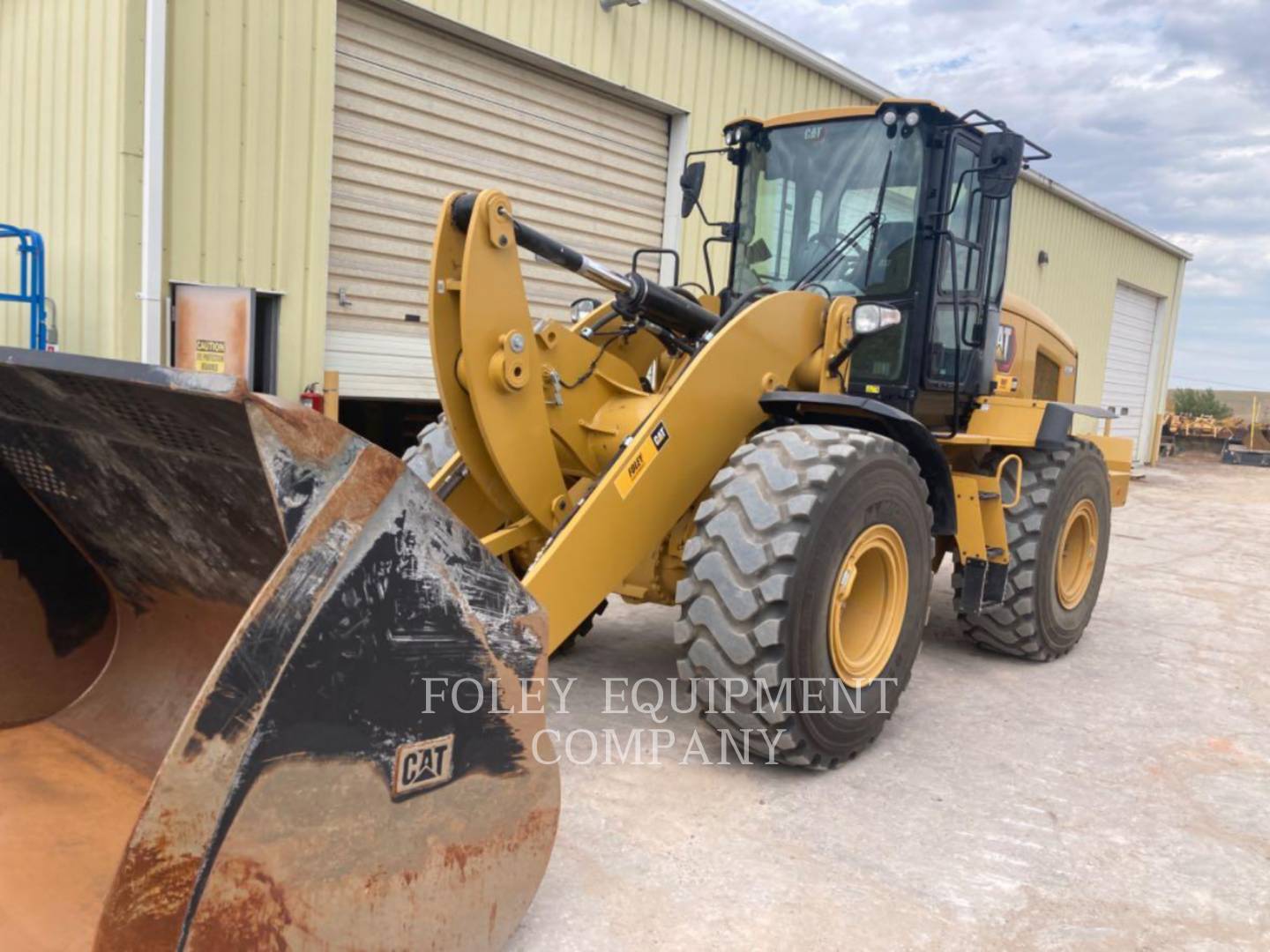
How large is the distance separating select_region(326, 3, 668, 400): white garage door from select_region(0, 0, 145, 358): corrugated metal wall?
1.51 metres

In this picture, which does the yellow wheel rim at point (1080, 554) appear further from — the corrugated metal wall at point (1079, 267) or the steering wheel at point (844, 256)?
the corrugated metal wall at point (1079, 267)

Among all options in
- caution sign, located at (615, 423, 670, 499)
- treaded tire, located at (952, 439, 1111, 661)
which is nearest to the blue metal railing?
caution sign, located at (615, 423, 670, 499)

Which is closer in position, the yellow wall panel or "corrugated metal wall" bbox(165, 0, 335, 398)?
the yellow wall panel

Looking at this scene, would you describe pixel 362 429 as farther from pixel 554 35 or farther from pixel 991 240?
pixel 991 240

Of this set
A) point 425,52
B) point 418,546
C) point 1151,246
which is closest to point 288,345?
point 425,52

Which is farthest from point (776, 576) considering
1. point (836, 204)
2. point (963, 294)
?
point (963, 294)

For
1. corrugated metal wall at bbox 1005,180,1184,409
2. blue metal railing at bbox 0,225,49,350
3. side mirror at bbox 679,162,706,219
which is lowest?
blue metal railing at bbox 0,225,49,350

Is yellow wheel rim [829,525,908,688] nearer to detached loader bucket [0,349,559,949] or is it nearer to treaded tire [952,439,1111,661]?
treaded tire [952,439,1111,661]

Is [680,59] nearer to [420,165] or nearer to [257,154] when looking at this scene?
[420,165]

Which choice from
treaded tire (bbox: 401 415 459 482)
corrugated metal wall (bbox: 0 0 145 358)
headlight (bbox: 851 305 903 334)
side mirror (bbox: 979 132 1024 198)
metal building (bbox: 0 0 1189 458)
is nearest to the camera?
headlight (bbox: 851 305 903 334)

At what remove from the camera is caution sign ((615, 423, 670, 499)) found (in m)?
3.38

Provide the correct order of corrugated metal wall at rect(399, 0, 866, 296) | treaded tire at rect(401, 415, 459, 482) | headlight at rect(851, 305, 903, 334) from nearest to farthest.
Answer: headlight at rect(851, 305, 903, 334) < treaded tire at rect(401, 415, 459, 482) < corrugated metal wall at rect(399, 0, 866, 296)

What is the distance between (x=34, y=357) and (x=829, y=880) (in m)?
2.49

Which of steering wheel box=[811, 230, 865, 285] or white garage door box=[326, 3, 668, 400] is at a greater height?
white garage door box=[326, 3, 668, 400]
